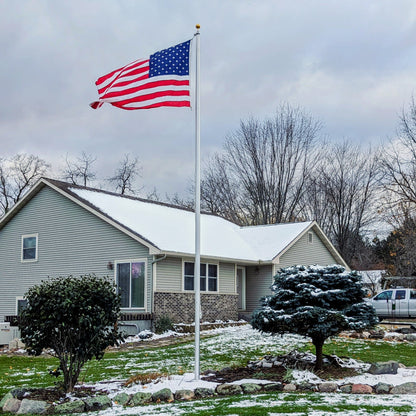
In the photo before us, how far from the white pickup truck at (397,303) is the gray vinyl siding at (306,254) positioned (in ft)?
14.2

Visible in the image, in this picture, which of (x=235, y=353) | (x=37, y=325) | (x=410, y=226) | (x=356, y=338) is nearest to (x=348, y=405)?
(x=37, y=325)

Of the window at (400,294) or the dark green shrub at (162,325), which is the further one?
the window at (400,294)

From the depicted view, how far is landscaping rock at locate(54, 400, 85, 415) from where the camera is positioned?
27.4 feet

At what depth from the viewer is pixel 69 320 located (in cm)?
946

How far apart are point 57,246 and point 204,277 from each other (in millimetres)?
6080

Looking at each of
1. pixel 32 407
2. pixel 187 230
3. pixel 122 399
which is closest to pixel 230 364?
pixel 122 399

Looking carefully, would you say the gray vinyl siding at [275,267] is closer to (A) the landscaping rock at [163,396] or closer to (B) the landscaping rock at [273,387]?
(B) the landscaping rock at [273,387]

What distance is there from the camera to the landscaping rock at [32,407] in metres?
8.33

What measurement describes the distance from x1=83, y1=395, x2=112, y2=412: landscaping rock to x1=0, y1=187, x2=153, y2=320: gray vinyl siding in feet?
40.2

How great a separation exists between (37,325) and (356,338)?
36.3 feet

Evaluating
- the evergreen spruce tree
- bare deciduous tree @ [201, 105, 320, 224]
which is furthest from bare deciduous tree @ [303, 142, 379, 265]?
the evergreen spruce tree

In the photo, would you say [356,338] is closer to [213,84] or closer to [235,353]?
[235,353]

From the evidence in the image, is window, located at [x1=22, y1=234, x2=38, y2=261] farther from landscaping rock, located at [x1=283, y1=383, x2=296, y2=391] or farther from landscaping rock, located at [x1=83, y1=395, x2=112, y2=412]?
landscaping rock, located at [x1=283, y1=383, x2=296, y2=391]

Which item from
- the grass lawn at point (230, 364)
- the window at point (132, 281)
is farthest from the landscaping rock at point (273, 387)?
the window at point (132, 281)
